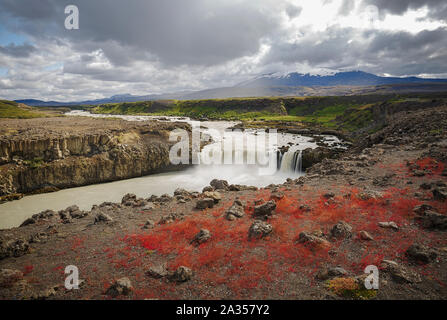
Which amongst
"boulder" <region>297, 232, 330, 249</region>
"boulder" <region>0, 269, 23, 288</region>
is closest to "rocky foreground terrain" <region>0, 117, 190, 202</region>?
"boulder" <region>0, 269, 23, 288</region>

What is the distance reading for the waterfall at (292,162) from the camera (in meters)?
42.8

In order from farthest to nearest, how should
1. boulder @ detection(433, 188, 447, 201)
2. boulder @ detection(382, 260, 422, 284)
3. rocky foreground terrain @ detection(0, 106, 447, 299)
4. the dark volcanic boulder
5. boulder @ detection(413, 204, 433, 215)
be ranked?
the dark volcanic boulder < boulder @ detection(433, 188, 447, 201) < boulder @ detection(413, 204, 433, 215) < rocky foreground terrain @ detection(0, 106, 447, 299) < boulder @ detection(382, 260, 422, 284)

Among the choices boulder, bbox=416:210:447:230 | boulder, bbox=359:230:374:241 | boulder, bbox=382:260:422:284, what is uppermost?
boulder, bbox=416:210:447:230

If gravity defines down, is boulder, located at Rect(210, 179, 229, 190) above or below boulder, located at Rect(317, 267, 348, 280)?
above

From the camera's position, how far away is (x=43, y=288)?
10633 mm

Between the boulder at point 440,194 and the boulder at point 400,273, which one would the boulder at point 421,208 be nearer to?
the boulder at point 440,194

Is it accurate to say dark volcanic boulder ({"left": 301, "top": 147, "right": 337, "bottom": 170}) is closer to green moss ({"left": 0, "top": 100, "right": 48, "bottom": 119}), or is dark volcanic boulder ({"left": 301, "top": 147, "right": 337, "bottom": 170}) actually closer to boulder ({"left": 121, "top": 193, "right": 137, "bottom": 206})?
boulder ({"left": 121, "top": 193, "right": 137, "bottom": 206})

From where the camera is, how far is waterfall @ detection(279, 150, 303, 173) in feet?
140

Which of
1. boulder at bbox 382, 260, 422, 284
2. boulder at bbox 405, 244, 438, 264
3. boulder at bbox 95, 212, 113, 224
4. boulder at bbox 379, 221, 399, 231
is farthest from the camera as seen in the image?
boulder at bbox 95, 212, 113, 224
